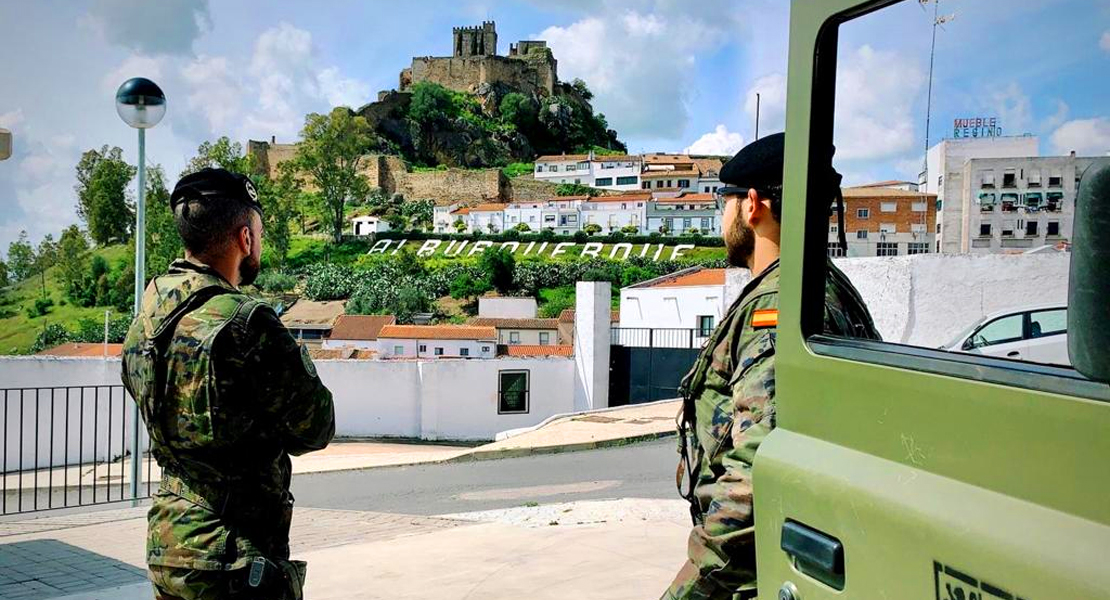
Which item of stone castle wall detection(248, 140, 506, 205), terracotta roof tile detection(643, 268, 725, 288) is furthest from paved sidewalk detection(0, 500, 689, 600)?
stone castle wall detection(248, 140, 506, 205)

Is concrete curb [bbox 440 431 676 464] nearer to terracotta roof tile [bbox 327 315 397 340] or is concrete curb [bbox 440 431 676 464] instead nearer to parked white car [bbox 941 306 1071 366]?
parked white car [bbox 941 306 1071 366]

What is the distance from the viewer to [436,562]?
5578 millimetres

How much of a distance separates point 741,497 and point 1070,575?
86 centimetres

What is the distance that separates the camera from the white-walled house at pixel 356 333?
42.6 metres

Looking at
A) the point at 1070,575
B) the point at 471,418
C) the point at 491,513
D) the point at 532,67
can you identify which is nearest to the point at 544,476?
the point at 491,513

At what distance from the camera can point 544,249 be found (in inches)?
3162

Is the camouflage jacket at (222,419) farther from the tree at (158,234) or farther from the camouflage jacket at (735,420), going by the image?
the tree at (158,234)

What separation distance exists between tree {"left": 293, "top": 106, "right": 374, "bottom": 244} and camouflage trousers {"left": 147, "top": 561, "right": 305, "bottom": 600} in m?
81.6

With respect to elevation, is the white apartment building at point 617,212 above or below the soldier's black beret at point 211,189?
above

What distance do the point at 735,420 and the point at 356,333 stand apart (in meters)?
44.1

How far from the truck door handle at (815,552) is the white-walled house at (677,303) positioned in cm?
2459

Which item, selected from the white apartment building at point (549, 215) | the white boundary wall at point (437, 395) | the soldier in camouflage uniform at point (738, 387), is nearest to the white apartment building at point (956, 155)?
the soldier in camouflage uniform at point (738, 387)

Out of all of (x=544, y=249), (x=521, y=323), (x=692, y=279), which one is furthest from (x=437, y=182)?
(x=692, y=279)

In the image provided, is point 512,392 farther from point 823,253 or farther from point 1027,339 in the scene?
point 1027,339
